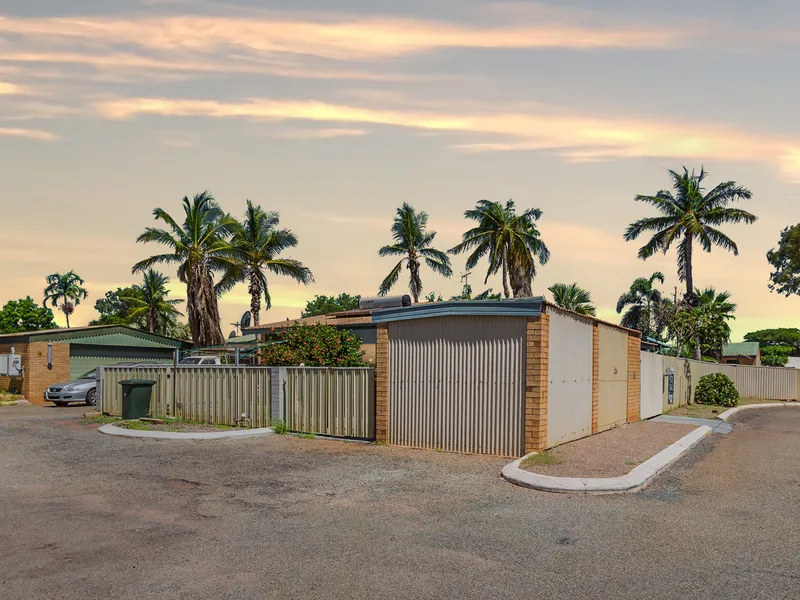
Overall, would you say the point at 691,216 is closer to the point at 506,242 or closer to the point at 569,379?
the point at 506,242

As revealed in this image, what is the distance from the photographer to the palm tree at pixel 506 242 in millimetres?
48125

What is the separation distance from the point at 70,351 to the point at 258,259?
14.7m

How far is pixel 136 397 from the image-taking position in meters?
20.1

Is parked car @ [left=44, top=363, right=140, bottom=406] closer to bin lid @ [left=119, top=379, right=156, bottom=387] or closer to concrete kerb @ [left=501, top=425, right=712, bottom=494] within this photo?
bin lid @ [left=119, top=379, right=156, bottom=387]

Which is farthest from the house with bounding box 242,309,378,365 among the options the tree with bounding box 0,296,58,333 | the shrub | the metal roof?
the tree with bounding box 0,296,58,333

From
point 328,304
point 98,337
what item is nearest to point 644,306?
point 328,304

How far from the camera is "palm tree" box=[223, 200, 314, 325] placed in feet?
148

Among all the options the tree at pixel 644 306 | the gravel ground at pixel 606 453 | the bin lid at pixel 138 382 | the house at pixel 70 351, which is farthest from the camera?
the tree at pixel 644 306

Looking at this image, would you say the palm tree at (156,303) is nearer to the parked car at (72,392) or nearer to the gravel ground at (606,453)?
the parked car at (72,392)

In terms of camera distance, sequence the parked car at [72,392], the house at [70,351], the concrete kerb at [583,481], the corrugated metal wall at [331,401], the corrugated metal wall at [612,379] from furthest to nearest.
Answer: the house at [70,351]
the parked car at [72,392]
the corrugated metal wall at [612,379]
the corrugated metal wall at [331,401]
the concrete kerb at [583,481]

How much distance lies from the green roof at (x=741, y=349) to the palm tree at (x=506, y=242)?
32.0m

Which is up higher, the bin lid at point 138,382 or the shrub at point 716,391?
the bin lid at point 138,382

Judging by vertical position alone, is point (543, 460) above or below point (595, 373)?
below

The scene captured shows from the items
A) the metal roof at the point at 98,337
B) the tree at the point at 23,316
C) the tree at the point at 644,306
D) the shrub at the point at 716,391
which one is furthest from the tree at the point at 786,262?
the tree at the point at 23,316
